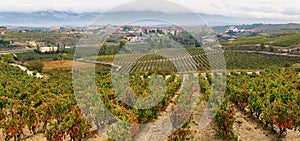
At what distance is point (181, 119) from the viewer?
13.8 meters

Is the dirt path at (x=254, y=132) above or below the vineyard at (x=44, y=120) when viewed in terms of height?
below

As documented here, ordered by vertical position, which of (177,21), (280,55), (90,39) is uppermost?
(177,21)

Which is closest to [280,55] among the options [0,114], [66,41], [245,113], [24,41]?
[245,113]

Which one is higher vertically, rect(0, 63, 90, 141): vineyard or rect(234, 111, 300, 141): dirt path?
rect(0, 63, 90, 141): vineyard

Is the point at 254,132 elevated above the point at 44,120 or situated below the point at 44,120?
below

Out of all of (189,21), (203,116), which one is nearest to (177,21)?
(189,21)

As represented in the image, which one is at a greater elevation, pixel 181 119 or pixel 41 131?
pixel 181 119

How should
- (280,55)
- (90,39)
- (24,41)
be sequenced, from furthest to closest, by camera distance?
(24,41), (280,55), (90,39)

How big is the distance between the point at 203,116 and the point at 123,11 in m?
9.01

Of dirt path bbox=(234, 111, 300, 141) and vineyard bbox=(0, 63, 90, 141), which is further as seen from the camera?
dirt path bbox=(234, 111, 300, 141)

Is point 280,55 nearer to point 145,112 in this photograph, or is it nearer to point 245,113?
point 245,113

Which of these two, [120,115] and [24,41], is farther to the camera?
[24,41]

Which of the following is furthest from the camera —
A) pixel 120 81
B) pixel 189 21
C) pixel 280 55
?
pixel 280 55

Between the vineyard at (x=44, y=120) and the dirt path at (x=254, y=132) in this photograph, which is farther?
the dirt path at (x=254, y=132)
